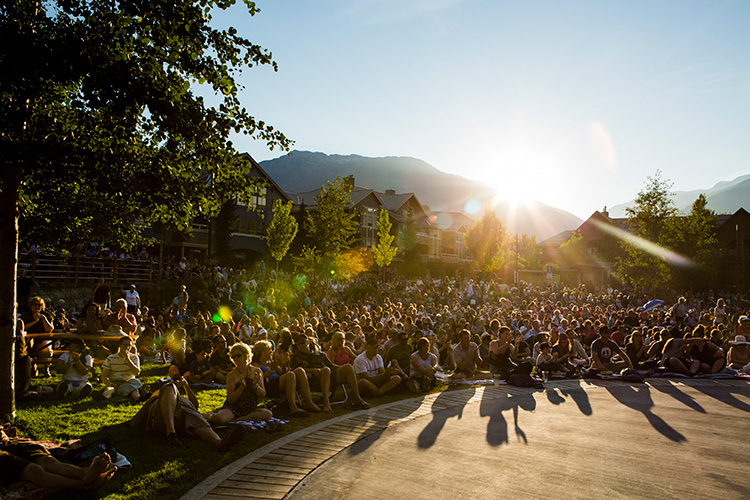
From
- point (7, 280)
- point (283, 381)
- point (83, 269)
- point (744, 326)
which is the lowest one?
point (283, 381)

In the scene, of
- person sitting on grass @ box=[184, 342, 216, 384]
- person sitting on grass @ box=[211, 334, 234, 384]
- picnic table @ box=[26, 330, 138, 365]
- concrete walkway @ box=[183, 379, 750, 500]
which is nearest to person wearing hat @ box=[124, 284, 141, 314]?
picnic table @ box=[26, 330, 138, 365]

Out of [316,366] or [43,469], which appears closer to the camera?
[43,469]

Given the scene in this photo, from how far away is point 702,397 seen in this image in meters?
10.6

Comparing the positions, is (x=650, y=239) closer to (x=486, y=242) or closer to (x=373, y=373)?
(x=486, y=242)

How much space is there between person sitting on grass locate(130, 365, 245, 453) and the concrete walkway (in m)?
0.44

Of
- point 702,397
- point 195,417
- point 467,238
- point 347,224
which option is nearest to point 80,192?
point 195,417

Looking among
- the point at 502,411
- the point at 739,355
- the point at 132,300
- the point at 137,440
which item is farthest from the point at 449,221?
the point at 137,440

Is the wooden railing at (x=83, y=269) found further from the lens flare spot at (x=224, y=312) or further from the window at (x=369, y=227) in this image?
the window at (x=369, y=227)

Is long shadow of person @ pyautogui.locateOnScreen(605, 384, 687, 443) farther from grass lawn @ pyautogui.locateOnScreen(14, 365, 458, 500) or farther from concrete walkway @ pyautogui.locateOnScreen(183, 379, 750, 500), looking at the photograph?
grass lawn @ pyautogui.locateOnScreen(14, 365, 458, 500)

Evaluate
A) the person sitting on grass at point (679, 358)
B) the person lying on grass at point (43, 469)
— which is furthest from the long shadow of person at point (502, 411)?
the person sitting on grass at point (679, 358)

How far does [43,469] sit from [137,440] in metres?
1.86

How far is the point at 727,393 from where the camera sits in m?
11.1

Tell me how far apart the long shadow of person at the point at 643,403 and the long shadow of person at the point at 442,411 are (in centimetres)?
→ 298

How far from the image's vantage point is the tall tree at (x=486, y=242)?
65.5 meters
